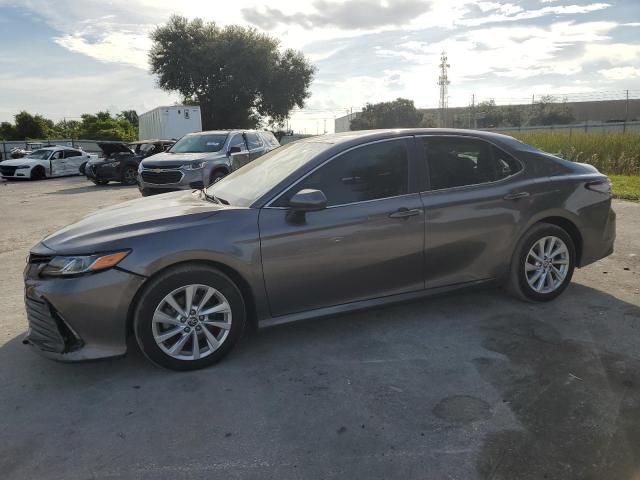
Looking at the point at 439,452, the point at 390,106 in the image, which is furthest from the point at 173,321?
the point at 390,106

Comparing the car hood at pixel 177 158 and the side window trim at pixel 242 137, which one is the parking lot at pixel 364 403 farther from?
the side window trim at pixel 242 137

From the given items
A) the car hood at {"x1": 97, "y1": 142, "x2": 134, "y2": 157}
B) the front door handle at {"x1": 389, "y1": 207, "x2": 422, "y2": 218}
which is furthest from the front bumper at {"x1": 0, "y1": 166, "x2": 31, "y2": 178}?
the front door handle at {"x1": 389, "y1": 207, "x2": 422, "y2": 218}

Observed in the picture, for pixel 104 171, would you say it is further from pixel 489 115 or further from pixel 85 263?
pixel 489 115

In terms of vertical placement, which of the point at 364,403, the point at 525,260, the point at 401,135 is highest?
the point at 401,135

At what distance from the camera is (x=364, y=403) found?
3182mm

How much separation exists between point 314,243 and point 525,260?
2.01m

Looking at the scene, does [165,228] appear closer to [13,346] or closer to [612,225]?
[13,346]

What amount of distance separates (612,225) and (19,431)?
5.04m

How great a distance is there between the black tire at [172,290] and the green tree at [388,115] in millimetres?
56987

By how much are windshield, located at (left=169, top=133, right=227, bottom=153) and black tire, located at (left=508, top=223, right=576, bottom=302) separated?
930 centimetres

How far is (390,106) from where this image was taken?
61.3 m

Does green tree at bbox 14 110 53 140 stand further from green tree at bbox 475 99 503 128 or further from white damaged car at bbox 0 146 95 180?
green tree at bbox 475 99 503 128

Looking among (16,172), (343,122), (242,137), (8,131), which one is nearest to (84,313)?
(242,137)

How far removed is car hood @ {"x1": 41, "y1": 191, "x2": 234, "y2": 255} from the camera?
11.5 feet
